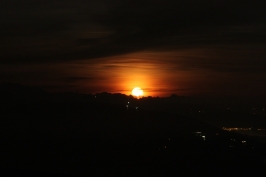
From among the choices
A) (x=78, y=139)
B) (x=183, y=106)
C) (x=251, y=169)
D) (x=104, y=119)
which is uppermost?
(x=183, y=106)

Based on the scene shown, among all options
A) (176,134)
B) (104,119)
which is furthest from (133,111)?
(176,134)

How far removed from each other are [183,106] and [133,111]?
77403mm

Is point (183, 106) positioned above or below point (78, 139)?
above

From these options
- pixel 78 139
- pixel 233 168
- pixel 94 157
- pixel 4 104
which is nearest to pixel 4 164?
pixel 94 157

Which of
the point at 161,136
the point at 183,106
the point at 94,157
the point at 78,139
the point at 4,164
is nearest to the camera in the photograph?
the point at 4,164

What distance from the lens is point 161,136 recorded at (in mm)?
86500

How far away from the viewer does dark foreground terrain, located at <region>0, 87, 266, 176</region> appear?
62.8 metres

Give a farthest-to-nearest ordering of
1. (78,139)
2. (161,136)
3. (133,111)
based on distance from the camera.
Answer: (133,111), (161,136), (78,139)

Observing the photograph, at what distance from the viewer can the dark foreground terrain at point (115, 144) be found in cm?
6278

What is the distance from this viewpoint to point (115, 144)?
7712 cm

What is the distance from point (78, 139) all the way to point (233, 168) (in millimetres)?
27633

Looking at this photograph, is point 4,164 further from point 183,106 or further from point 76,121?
point 183,106

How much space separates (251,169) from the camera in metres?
70.1

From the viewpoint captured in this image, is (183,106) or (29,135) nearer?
(29,135)
